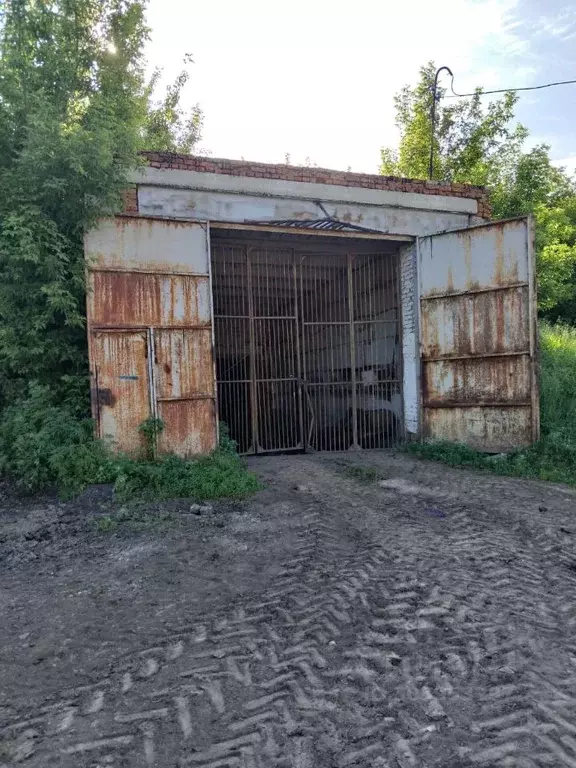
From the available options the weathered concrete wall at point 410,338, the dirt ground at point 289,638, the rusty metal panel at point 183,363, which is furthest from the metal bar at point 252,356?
the dirt ground at point 289,638

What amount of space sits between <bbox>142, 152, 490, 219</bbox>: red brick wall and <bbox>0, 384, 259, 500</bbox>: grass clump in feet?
12.0

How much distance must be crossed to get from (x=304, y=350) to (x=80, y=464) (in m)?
4.88

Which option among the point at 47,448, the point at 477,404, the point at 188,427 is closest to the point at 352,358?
the point at 477,404

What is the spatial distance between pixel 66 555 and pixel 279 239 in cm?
582

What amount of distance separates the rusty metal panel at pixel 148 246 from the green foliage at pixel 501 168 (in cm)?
1152

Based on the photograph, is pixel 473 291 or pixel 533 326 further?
pixel 473 291

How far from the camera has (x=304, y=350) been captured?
9586 mm

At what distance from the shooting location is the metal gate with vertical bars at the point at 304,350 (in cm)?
889

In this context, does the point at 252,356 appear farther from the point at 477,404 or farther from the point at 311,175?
the point at 477,404

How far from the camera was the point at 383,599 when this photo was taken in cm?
325

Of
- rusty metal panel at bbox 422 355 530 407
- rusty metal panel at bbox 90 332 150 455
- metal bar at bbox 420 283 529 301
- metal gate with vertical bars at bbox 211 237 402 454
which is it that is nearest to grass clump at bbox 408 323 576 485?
rusty metal panel at bbox 422 355 530 407

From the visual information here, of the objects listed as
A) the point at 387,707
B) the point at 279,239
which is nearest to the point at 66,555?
the point at 387,707

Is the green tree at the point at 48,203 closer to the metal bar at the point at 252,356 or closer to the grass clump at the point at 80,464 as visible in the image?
the grass clump at the point at 80,464

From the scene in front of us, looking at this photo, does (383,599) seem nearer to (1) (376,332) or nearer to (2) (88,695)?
(2) (88,695)
